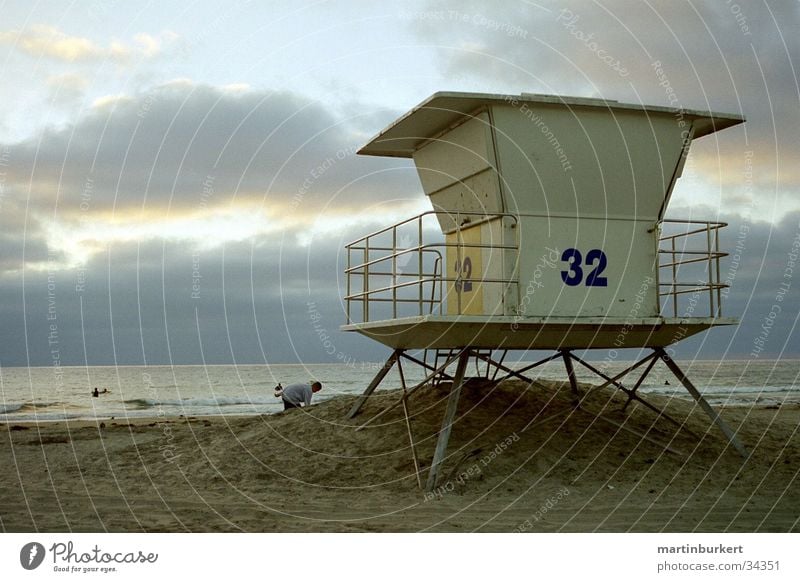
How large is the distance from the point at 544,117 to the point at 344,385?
56.6m

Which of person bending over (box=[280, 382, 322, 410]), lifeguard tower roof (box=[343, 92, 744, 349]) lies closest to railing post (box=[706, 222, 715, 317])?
lifeguard tower roof (box=[343, 92, 744, 349])

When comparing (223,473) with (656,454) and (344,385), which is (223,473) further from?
(344,385)

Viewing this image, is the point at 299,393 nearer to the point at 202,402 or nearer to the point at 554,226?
the point at 554,226

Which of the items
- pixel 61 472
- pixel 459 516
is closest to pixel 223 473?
pixel 61 472

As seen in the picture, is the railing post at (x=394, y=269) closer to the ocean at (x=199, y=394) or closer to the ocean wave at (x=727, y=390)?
the ocean at (x=199, y=394)

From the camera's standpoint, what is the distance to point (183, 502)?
39.8ft

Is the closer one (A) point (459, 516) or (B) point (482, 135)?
(A) point (459, 516)

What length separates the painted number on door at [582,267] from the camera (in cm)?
1320

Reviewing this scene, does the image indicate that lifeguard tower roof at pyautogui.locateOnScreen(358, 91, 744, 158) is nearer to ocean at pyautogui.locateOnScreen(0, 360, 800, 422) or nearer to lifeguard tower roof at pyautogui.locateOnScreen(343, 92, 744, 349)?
lifeguard tower roof at pyautogui.locateOnScreen(343, 92, 744, 349)

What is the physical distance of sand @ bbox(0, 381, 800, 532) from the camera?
10891 mm

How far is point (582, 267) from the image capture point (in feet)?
43.6

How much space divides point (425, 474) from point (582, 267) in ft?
13.4
